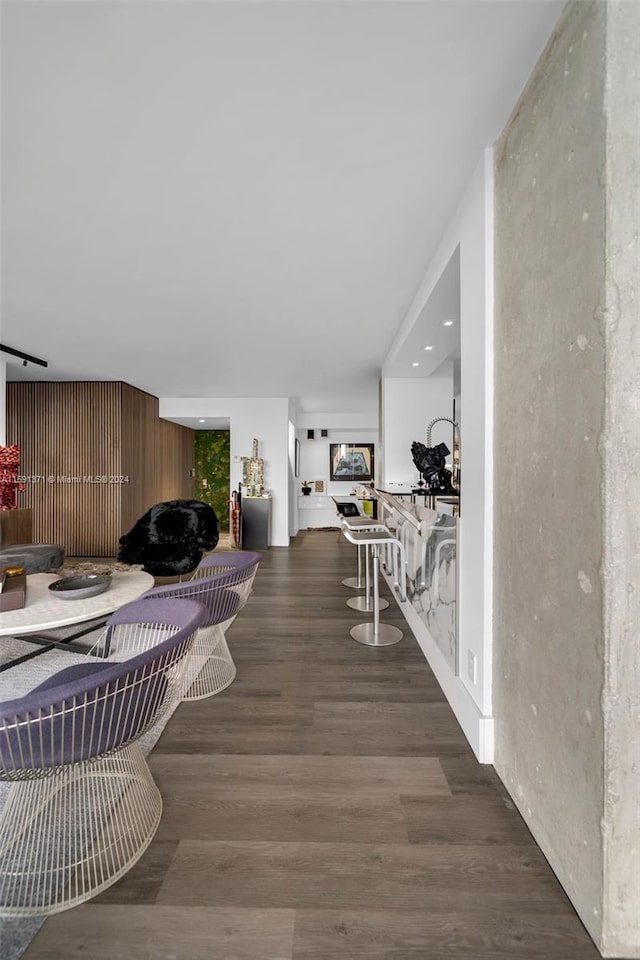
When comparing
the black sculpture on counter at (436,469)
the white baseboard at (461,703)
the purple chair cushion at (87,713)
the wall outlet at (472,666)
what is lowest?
the white baseboard at (461,703)

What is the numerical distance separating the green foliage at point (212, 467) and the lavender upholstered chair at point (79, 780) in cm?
809

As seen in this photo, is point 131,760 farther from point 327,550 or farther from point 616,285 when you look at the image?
point 327,550

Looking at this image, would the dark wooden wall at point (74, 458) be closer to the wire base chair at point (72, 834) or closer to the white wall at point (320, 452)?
the white wall at point (320, 452)

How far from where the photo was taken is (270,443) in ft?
24.2

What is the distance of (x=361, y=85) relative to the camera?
4.75 ft

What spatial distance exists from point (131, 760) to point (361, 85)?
2.67 metres

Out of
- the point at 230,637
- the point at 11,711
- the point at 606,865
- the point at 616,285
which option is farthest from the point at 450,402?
the point at 11,711

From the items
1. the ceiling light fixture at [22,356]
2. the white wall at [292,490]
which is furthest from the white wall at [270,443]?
the ceiling light fixture at [22,356]

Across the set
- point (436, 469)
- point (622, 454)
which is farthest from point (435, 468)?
point (622, 454)

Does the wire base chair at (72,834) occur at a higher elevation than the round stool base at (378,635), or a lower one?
higher

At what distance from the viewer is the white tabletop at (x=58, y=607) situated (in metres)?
1.92

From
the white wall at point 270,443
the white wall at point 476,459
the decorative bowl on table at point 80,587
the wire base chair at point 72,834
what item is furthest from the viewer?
the white wall at point 270,443

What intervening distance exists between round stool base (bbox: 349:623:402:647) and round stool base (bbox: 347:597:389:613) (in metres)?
0.38

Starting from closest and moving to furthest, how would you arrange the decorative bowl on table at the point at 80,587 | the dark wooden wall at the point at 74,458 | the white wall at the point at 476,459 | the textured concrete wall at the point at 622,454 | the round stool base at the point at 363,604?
1. the textured concrete wall at the point at 622,454
2. the white wall at the point at 476,459
3. the decorative bowl on table at the point at 80,587
4. the round stool base at the point at 363,604
5. the dark wooden wall at the point at 74,458
